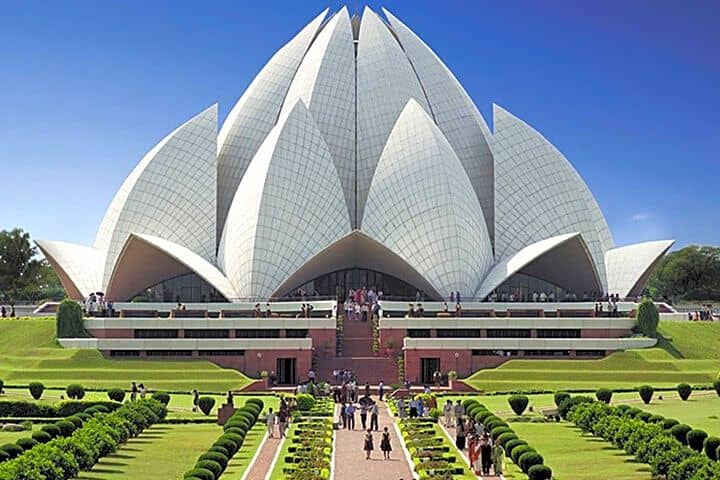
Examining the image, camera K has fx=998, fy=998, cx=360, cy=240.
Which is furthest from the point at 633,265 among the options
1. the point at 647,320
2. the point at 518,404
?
the point at 518,404

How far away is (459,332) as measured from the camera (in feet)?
121

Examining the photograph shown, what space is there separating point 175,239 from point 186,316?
11.2 meters

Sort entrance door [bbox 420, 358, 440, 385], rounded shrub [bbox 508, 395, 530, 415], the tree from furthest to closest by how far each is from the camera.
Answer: the tree < entrance door [bbox 420, 358, 440, 385] < rounded shrub [bbox 508, 395, 530, 415]

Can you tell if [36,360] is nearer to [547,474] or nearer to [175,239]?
[175,239]

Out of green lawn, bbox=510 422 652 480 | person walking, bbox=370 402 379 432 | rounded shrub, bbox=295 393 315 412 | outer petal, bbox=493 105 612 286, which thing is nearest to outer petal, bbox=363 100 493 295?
outer petal, bbox=493 105 612 286

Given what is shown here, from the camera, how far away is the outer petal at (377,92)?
163ft

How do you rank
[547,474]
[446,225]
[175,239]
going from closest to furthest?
[547,474], [446,225], [175,239]

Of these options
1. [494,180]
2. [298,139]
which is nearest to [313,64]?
[298,139]

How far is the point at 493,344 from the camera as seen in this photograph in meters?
35.9

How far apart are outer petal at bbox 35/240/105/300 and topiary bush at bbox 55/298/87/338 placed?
9.63 meters

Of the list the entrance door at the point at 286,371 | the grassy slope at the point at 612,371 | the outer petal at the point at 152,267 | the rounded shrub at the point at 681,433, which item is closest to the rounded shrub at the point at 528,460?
the rounded shrub at the point at 681,433

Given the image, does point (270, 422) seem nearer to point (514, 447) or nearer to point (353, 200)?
point (514, 447)

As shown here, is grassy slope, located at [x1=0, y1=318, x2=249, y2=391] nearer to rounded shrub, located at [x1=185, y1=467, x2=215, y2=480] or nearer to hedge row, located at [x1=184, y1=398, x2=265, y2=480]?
hedge row, located at [x1=184, y1=398, x2=265, y2=480]

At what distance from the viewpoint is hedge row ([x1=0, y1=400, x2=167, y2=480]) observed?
14961 mm
